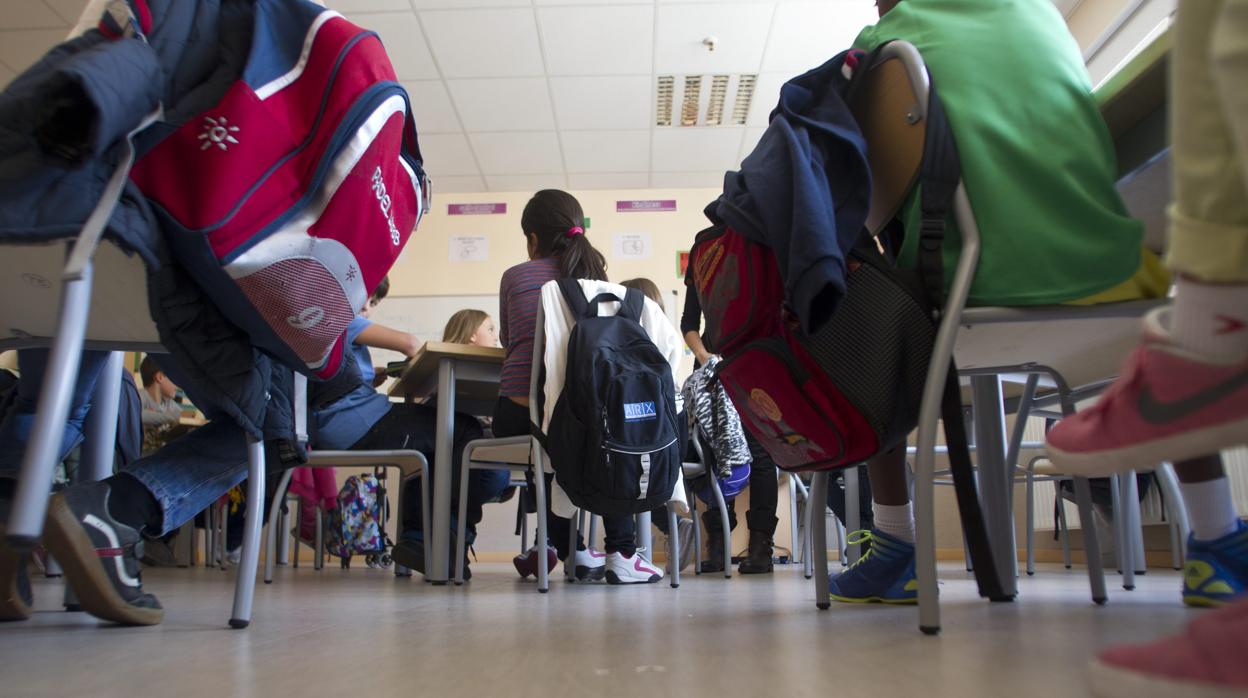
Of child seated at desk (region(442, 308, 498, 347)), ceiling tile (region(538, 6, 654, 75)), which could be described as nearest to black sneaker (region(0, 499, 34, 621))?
child seated at desk (region(442, 308, 498, 347))

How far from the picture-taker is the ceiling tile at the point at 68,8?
4008 mm

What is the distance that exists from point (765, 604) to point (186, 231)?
3.48ft

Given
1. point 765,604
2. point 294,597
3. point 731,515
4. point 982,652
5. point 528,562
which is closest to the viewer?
point 982,652

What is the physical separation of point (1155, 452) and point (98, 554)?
43.8 inches

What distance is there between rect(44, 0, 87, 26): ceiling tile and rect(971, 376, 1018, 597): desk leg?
4.21 m

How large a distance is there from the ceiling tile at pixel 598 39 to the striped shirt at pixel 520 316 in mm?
2125

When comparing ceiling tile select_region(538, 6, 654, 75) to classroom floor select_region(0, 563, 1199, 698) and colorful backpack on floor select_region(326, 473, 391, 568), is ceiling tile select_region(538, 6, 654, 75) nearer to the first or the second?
colorful backpack on floor select_region(326, 473, 391, 568)

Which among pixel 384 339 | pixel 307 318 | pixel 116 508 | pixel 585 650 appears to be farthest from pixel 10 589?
pixel 384 339

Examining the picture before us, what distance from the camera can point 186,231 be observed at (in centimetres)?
98

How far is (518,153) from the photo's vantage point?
19.0 ft

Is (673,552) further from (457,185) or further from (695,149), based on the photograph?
(457,185)

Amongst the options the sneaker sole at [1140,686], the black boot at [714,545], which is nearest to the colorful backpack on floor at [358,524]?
the black boot at [714,545]

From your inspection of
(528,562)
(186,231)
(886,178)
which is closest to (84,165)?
(186,231)

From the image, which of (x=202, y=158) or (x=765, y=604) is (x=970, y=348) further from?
(x=202, y=158)
